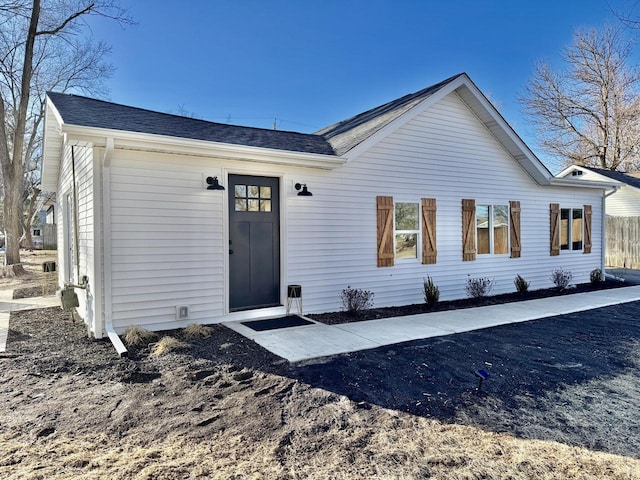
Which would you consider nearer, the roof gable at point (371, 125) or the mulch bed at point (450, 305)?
the mulch bed at point (450, 305)

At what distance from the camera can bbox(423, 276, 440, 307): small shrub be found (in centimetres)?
763

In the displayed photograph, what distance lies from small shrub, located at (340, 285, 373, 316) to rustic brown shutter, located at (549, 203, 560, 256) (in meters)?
6.07

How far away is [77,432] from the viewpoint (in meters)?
2.75

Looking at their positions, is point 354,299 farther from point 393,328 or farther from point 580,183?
point 580,183

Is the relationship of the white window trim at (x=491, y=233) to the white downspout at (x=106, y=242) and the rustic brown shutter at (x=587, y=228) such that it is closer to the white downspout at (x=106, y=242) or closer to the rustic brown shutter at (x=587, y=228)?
the rustic brown shutter at (x=587, y=228)

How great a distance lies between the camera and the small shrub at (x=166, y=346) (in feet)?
14.6

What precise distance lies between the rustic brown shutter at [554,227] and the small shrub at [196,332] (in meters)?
9.00

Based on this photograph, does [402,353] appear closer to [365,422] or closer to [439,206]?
[365,422]

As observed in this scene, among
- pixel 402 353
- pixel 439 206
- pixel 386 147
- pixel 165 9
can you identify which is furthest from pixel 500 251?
pixel 165 9

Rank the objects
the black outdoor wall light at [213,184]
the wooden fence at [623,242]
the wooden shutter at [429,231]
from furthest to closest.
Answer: the wooden fence at [623,242], the wooden shutter at [429,231], the black outdoor wall light at [213,184]

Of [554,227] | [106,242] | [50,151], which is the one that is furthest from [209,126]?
[554,227]

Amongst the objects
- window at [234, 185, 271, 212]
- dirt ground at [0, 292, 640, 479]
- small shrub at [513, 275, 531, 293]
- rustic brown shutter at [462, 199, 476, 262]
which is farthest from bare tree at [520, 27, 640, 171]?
dirt ground at [0, 292, 640, 479]

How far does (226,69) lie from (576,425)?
65.1 feet

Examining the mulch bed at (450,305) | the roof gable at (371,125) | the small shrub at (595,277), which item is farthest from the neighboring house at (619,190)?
the roof gable at (371,125)
